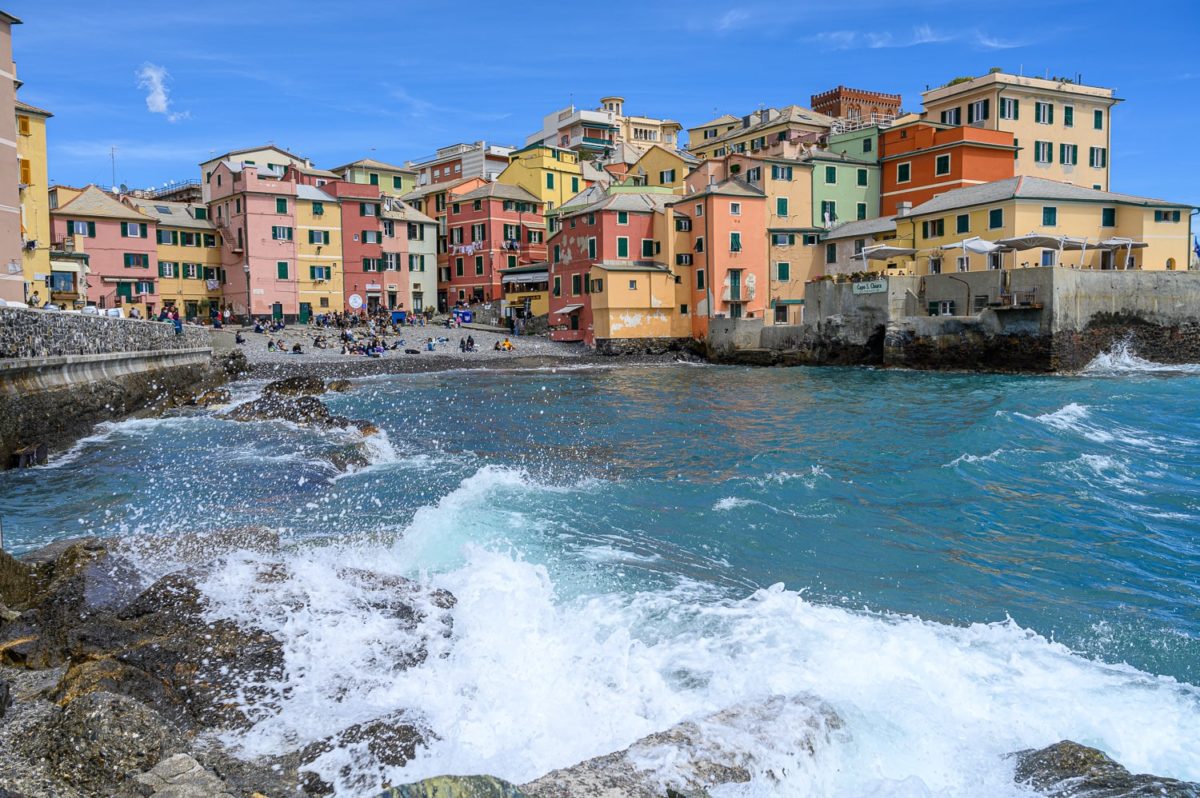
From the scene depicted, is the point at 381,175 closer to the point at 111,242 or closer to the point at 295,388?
the point at 111,242

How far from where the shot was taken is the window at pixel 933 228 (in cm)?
5047

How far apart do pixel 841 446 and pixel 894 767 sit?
52.0ft

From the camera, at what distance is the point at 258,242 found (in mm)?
61688

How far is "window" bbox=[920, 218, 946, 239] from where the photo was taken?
50469 millimetres

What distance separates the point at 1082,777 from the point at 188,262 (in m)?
68.2

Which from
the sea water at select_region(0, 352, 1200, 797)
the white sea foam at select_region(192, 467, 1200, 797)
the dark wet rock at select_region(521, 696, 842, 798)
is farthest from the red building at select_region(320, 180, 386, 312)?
the dark wet rock at select_region(521, 696, 842, 798)

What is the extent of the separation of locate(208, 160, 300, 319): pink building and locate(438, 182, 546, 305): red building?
15.7 m

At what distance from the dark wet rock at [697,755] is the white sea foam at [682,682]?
4.7 inches

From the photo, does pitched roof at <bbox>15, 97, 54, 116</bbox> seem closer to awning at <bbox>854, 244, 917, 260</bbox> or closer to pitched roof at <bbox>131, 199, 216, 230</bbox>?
pitched roof at <bbox>131, 199, 216, 230</bbox>

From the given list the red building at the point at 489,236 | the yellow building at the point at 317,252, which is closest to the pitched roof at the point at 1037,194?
the red building at the point at 489,236

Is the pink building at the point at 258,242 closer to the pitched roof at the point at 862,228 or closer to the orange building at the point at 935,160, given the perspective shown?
the pitched roof at the point at 862,228

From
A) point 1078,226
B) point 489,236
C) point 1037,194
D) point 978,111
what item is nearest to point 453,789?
point 1037,194

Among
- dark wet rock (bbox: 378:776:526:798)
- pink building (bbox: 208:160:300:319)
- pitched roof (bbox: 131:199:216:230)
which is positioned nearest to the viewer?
dark wet rock (bbox: 378:776:526:798)

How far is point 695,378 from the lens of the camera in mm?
43281
